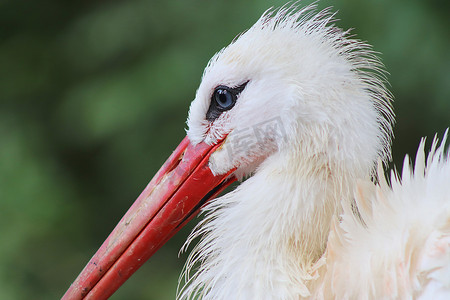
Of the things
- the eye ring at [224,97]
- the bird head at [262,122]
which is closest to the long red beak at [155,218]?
the bird head at [262,122]

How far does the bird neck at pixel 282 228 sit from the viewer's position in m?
1.34

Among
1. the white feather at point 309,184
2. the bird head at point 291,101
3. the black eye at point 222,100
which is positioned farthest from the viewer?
the black eye at point 222,100

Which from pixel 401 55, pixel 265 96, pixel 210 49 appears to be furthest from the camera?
pixel 210 49

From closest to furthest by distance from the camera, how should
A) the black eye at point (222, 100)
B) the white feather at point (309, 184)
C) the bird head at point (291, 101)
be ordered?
the white feather at point (309, 184)
the bird head at point (291, 101)
the black eye at point (222, 100)

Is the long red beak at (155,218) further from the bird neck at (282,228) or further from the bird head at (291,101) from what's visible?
the bird neck at (282,228)

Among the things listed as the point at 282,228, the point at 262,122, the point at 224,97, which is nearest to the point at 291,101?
the point at 262,122

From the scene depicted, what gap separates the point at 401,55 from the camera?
2320 mm

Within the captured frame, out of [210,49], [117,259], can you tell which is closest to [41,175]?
[210,49]

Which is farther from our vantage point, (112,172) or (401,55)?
(112,172)

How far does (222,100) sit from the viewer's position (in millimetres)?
1525

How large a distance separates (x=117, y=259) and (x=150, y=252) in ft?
0.30

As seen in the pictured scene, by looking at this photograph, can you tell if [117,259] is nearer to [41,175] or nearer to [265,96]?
[265,96]

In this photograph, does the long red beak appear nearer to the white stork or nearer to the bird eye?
the white stork

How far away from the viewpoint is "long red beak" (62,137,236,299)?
61.7 inches
